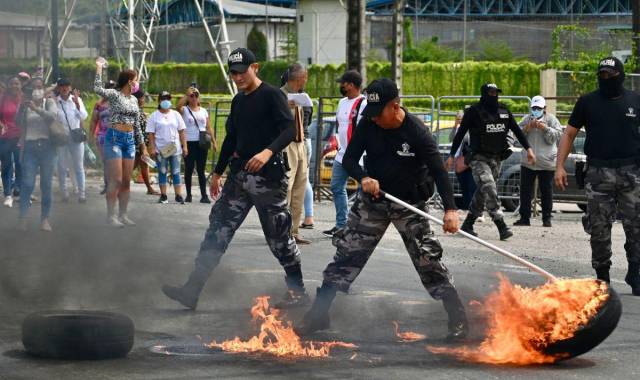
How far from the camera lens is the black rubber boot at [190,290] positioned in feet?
28.9

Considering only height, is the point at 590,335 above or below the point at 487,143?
below

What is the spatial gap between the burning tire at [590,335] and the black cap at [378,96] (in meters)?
1.82

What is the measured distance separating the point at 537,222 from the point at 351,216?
31.8 ft

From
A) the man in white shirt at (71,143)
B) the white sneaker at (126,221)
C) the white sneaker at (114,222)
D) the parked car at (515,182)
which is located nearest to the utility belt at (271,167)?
the white sneaker at (114,222)

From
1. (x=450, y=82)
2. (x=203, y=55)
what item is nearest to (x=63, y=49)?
(x=450, y=82)

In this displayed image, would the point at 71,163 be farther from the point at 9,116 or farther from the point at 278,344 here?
the point at 278,344

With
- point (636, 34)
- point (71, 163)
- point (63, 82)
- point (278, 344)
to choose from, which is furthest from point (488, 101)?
point (636, 34)

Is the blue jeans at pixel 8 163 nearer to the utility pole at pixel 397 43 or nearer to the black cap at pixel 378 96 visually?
the black cap at pixel 378 96

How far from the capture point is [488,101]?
14688 mm

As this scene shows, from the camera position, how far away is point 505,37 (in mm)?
79625

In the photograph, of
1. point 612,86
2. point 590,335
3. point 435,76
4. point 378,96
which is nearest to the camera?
point 590,335

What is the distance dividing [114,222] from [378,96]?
713 cm

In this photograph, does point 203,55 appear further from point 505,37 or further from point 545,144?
point 545,144

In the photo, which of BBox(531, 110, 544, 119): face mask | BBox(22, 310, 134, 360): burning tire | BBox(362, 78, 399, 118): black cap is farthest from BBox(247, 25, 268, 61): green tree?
BBox(22, 310, 134, 360): burning tire
